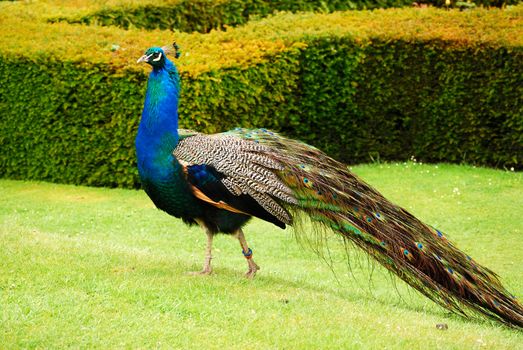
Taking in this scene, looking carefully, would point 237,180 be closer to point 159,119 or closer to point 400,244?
point 159,119

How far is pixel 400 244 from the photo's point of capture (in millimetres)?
6930

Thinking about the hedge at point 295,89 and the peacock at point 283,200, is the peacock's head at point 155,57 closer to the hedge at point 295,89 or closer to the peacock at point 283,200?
the peacock at point 283,200

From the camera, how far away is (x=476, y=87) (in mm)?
12242

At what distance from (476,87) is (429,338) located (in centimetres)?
684

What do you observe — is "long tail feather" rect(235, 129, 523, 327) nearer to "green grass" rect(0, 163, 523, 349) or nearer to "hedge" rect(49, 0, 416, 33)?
"green grass" rect(0, 163, 523, 349)

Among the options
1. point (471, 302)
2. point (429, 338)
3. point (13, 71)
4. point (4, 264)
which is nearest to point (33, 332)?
point (4, 264)

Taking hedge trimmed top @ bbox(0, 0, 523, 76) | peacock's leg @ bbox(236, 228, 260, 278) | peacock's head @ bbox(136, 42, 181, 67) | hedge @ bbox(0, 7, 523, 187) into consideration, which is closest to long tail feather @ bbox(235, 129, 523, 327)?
peacock's leg @ bbox(236, 228, 260, 278)

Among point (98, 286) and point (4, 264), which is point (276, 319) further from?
point (4, 264)

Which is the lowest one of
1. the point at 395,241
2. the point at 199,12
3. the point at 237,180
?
the point at 199,12

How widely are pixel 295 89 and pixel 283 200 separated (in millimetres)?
5533

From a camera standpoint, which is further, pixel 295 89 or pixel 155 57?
pixel 295 89

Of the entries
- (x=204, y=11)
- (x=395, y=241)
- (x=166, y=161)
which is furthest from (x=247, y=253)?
(x=204, y=11)

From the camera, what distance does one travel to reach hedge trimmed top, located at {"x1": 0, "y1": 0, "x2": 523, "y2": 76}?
447 inches

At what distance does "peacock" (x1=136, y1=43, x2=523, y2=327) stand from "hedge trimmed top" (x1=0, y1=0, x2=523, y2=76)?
397 cm
